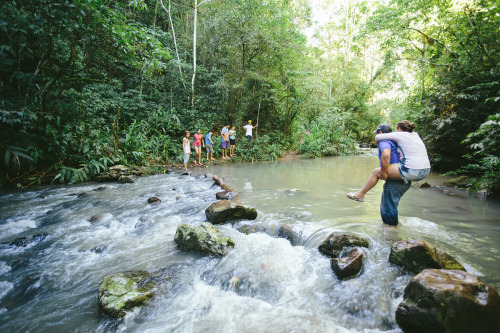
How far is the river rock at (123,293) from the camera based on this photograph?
101 inches

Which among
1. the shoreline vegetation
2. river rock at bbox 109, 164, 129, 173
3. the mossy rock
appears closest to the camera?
the shoreline vegetation

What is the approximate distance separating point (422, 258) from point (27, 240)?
6109mm

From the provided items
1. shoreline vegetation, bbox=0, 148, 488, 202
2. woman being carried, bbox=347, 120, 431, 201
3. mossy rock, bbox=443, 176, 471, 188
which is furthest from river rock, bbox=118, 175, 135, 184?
mossy rock, bbox=443, 176, 471, 188

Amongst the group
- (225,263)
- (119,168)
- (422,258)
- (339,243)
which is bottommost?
(225,263)

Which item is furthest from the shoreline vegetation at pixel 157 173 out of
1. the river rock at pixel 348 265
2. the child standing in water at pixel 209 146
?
the river rock at pixel 348 265

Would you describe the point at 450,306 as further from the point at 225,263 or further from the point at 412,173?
the point at 225,263

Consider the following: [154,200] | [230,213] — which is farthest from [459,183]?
[154,200]

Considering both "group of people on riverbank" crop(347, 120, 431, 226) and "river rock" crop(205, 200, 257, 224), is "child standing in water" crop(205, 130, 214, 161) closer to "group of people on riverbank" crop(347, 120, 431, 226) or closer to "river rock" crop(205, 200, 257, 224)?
"river rock" crop(205, 200, 257, 224)

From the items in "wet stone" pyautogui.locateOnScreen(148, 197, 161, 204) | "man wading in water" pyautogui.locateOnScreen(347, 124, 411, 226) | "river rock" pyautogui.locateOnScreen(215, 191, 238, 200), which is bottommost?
"wet stone" pyautogui.locateOnScreen(148, 197, 161, 204)

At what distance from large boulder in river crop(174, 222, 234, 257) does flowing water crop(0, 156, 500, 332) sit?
0.45ft

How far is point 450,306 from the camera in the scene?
1.98 meters

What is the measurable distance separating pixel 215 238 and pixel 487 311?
3175 mm

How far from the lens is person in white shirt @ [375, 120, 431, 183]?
3.64 metres

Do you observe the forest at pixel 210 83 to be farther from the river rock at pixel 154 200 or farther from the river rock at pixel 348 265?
the river rock at pixel 348 265
